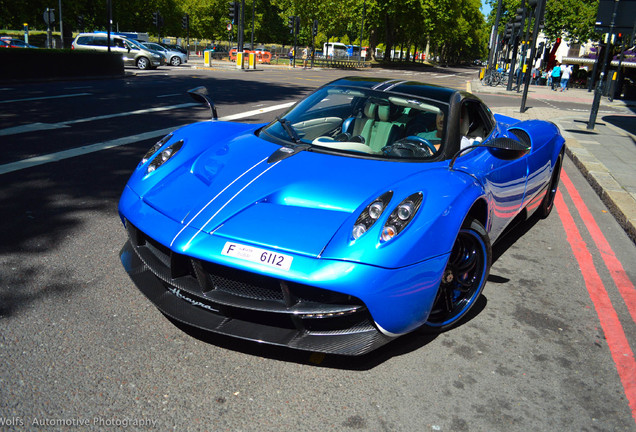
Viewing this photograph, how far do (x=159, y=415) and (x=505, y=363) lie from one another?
174 cm

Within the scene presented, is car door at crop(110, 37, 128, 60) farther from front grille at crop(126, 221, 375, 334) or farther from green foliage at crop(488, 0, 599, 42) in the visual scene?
green foliage at crop(488, 0, 599, 42)

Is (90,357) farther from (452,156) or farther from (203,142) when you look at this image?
(452,156)

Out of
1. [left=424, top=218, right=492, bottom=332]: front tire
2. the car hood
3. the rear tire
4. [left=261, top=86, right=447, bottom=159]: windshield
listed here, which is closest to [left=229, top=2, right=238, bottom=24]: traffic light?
the rear tire

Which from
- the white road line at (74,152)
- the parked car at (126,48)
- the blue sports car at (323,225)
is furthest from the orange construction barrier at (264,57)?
the blue sports car at (323,225)

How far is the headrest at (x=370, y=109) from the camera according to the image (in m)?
3.88

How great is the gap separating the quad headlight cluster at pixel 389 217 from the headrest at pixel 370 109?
131 cm

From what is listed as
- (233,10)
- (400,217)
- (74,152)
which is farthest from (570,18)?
(400,217)

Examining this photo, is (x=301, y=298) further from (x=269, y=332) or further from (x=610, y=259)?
(x=610, y=259)

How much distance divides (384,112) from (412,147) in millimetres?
497

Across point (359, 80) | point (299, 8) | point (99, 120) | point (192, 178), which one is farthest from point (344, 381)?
point (299, 8)

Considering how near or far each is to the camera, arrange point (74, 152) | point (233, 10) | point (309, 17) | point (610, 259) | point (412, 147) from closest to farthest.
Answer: point (412, 147)
point (610, 259)
point (74, 152)
point (233, 10)
point (309, 17)

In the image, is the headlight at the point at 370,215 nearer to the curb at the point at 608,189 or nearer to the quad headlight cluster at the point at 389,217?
the quad headlight cluster at the point at 389,217

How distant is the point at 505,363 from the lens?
2859 millimetres

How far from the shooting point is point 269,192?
9.25 ft
